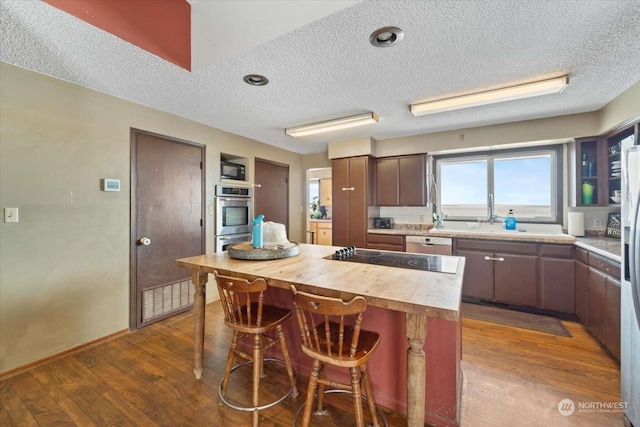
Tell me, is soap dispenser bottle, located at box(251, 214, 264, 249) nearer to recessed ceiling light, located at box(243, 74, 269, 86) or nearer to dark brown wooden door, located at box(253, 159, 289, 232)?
recessed ceiling light, located at box(243, 74, 269, 86)

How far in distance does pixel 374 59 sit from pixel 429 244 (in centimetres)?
251

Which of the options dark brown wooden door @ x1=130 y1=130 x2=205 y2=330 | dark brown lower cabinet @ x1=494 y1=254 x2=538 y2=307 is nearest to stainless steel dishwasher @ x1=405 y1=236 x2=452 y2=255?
dark brown lower cabinet @ x1=494 y1=254 x2=538 y2=307

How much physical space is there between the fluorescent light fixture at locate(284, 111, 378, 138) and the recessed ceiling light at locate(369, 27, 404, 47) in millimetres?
1287

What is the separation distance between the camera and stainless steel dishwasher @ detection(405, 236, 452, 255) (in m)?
3.45

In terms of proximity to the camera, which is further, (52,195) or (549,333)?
(549,333)

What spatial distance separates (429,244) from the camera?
354 cm

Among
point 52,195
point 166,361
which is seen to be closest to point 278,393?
point 166,361

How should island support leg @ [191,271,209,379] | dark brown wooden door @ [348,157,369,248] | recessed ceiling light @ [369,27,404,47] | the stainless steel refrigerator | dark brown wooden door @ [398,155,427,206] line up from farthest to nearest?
dark brown wooden door @ [348,157,369,248], dark brown wooden door @ [398,155,427,206], island support leg @ [191,271,209,379], recessed ceiling light @ [369,27,404,47], the stainless steel refrigerator

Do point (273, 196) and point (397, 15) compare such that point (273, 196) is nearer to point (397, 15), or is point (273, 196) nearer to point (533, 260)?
point (397, 15)

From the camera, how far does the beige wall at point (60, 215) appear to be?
79.6 inches

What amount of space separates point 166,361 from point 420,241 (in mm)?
3187

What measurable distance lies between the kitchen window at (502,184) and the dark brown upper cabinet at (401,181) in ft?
1.23

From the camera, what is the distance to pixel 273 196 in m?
4.62

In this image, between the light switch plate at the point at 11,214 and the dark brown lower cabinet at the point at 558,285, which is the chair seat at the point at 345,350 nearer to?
the light switch plate at the point at 11,214
